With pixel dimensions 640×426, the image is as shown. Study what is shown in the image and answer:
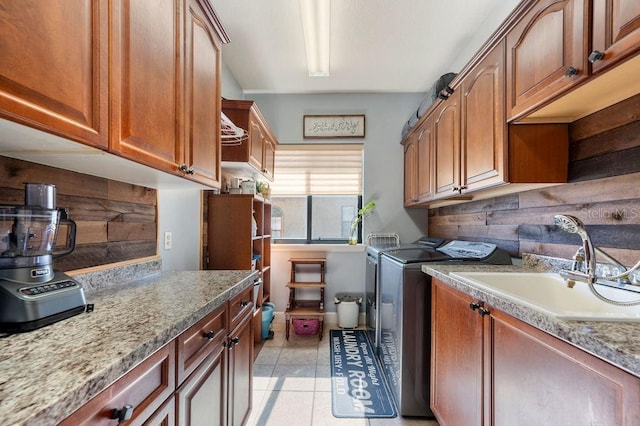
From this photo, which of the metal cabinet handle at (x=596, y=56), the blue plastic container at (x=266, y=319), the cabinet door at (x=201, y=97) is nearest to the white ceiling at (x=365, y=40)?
the cabinet door at (x=201, y=97)

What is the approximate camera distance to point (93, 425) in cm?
54

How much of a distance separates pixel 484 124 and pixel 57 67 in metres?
1.83

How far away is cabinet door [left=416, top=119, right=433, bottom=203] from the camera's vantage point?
2.44 metres

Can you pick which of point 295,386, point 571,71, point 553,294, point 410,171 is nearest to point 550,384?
point 553,294

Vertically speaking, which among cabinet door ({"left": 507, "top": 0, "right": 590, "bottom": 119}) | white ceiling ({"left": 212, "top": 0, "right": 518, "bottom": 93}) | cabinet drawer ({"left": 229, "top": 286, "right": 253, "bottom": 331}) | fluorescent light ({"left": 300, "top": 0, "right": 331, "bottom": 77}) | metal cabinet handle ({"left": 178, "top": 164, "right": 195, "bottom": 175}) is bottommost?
cabinet drawer ({"left": 229, "top": 286, "right": 253, "bottom": 331})

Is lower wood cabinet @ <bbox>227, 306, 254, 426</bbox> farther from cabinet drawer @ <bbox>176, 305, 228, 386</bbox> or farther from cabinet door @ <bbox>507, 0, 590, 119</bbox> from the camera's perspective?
cabinet door @ <bbox>507, 0, 590, 119</bbox>

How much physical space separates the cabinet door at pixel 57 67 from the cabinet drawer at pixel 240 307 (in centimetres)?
82

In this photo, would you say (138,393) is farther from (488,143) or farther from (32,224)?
(488,143)

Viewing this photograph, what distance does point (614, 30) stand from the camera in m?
0.87

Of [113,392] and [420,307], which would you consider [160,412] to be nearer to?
[113,392]

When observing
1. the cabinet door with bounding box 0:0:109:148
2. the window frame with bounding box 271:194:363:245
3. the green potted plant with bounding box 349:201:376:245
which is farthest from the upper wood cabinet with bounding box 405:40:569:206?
the cabinet door with bounding box 0:0:109:148

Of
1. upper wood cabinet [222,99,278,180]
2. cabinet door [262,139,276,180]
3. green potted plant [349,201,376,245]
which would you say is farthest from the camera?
green potted plant [349,201,376,245]

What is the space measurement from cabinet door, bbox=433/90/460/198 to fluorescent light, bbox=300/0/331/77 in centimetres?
104

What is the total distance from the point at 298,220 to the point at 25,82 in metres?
3.00
